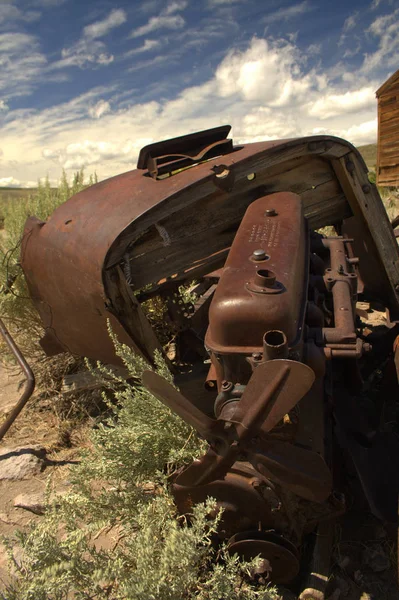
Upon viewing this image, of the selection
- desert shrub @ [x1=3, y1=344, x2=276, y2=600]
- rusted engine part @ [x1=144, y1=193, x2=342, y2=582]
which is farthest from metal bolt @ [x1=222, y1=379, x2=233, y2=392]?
desert shrub @ [x1=3, y1=344, x2=276, y2=600]

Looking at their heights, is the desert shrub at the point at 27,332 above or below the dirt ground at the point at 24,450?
above

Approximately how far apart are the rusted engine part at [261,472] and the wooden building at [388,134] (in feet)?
51.9

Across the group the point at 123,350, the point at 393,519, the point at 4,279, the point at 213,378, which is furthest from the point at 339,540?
the point at 4,279

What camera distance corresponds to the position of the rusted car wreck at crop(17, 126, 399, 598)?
6.15 feet

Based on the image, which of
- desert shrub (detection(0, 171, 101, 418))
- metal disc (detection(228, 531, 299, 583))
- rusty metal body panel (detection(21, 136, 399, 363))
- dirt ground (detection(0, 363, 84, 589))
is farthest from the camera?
desert shrub (detection(0, 171, 101, 418))

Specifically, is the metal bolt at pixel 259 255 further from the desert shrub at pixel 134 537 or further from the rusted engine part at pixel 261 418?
the desert shrub at pixel 134 537

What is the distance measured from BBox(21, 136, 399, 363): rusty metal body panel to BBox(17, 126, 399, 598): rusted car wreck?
12 millimetres

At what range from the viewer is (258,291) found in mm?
2066

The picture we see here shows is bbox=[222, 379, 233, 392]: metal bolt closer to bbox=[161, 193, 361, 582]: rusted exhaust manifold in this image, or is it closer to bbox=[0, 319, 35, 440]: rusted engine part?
bbox=[161, 193, 361, 582]: rusted exhaust manifold

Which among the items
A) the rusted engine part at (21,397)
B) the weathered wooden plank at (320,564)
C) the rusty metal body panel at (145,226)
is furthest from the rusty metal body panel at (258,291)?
the rusted engine part at (21,397)

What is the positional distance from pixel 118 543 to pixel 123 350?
3.60ft

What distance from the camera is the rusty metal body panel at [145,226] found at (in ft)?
9.69

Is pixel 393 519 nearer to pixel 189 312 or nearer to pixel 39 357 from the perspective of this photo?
pixel 189 312

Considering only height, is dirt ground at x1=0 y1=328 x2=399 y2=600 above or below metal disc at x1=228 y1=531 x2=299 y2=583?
below
